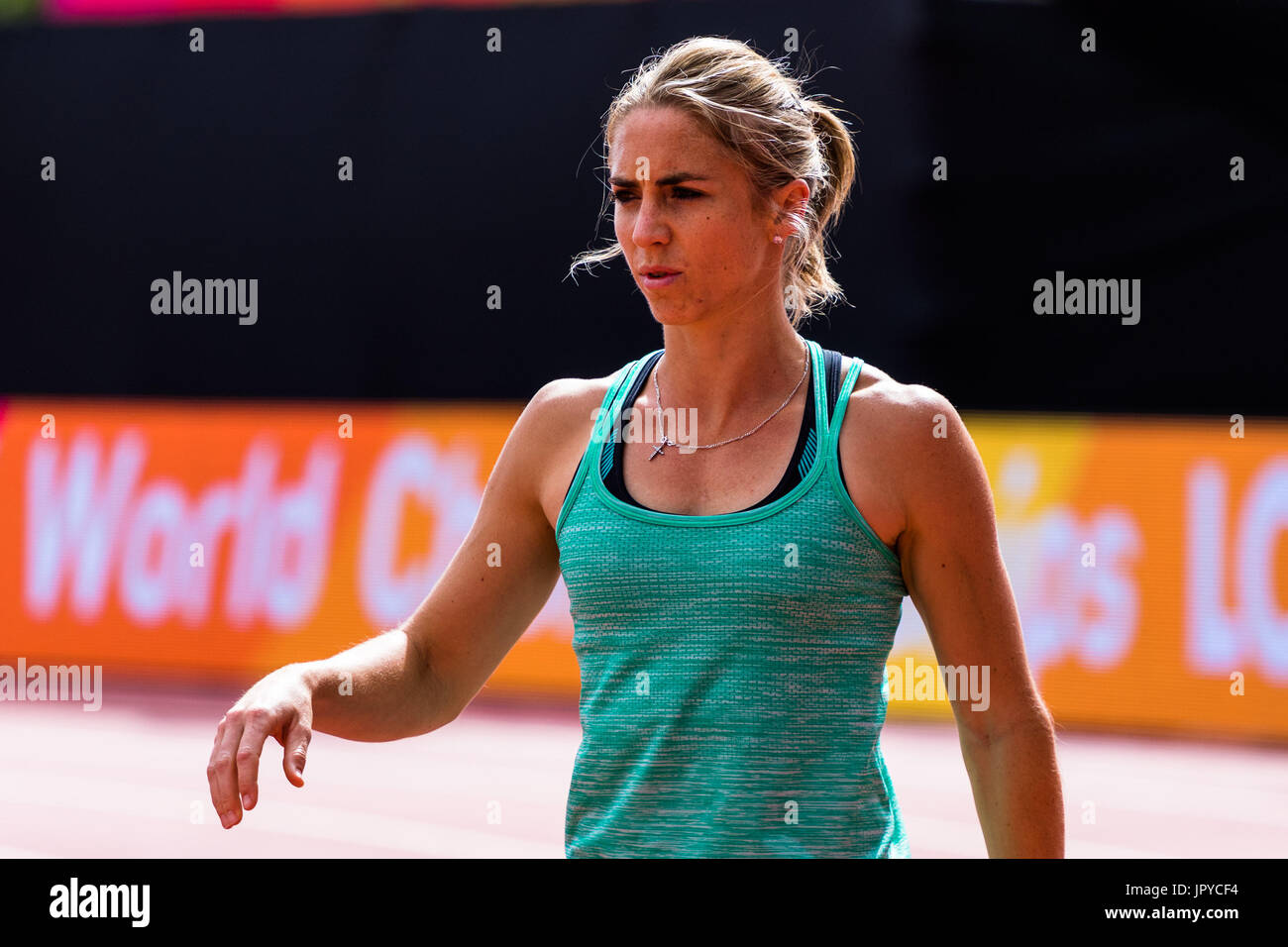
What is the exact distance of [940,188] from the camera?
633 centimetres

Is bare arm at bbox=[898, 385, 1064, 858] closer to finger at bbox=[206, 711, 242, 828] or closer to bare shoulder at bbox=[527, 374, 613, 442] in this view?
bare shoulder at bbox=[527, 374, 613, 442]

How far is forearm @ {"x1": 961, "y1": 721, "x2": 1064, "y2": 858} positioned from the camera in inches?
65.2

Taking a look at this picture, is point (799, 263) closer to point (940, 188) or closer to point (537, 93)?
point (940, 188)

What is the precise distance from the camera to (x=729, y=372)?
5.93 ft

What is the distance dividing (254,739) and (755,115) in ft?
2.88

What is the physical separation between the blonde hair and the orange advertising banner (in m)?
4.25

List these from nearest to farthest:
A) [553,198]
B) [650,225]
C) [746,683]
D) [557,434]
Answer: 1. [746,683]
2. [650,225]
3. [557,434]
4. [553,198]

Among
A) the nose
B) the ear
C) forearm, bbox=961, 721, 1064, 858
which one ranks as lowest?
forearm, bbox=961, 721, 1064, 858

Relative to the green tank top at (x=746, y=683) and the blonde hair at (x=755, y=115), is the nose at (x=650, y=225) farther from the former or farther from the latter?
the green tank top at (x=746, y=683)

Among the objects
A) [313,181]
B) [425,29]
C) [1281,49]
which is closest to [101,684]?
[313,181]

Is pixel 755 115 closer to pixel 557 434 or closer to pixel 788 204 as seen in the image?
pixel 788 204

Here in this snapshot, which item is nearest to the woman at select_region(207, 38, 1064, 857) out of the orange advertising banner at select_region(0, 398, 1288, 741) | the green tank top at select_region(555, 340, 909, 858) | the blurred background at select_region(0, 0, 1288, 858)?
the green tank top at select_region(555, 340, 909, 858)

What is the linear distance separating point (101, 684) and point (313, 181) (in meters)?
2.53

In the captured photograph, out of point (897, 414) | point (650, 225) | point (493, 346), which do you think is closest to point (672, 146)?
point (650, 225)
